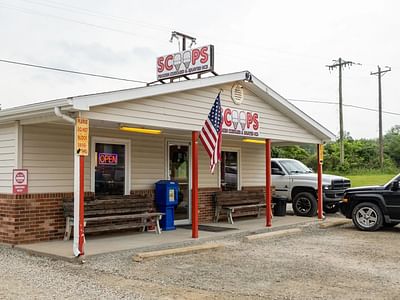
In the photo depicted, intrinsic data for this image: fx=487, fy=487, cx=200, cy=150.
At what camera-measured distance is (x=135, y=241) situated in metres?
10.2

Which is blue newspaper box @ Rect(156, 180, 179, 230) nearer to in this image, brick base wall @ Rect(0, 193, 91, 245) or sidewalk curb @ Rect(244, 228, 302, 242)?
sidewalk curb @ Rect(244, 228, 302, 242)

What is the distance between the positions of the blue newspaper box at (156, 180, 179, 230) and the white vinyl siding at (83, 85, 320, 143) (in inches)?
78.9

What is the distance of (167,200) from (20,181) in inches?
147

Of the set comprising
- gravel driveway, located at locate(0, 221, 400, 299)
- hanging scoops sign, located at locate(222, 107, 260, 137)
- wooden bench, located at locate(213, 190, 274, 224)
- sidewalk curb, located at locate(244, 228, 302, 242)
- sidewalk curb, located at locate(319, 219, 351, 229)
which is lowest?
gravel driveway, located at locate(0, 221, 400, 299)

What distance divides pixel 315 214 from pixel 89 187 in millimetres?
8465

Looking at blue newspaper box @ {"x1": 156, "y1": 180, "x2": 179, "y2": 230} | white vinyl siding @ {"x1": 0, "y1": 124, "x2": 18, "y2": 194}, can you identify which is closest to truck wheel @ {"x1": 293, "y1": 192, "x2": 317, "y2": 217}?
blue newspaper box @ {"x1": 156, "y1": 180, "x2": 179, "y2": 230}

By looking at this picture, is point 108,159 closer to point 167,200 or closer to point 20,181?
point 167,200

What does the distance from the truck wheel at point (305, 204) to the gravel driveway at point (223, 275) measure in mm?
6083

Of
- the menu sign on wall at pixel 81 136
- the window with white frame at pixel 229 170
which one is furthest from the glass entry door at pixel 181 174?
the menu sign on wall at pixel 81 136

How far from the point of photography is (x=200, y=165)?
14.1 m

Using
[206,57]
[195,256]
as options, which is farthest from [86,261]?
[206,57]

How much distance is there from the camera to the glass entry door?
13.2 metres

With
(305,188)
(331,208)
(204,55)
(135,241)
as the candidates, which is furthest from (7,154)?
(331,208)

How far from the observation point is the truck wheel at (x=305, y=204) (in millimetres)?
16422
